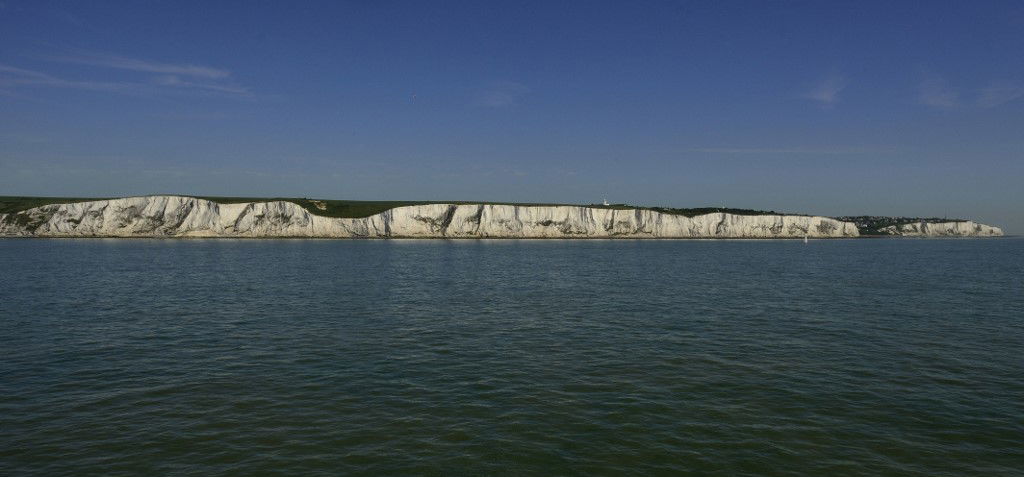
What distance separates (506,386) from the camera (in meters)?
18.0

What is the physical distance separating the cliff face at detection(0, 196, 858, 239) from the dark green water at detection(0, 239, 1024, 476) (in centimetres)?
12742

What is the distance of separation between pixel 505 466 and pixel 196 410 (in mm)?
9728

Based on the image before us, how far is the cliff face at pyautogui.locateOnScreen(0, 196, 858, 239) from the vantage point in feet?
490

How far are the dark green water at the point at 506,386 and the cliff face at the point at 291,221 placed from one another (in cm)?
12742

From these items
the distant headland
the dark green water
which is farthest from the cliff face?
the dark green water

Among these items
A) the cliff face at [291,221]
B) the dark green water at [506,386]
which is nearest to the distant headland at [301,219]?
the cliff face at [291,221]

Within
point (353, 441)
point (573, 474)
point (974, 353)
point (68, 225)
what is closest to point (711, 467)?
point (573, 474)

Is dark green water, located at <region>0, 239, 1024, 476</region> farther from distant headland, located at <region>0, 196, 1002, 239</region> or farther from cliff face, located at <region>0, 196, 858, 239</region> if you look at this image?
distant headland, located at <region>0, 196, 1002, 239</region>

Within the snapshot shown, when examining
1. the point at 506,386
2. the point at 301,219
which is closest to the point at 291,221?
the point at 301,219

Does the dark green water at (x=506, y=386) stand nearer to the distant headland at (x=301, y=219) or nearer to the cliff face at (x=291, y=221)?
the cliff face at (x=291, y=221)

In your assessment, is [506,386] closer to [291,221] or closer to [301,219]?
[301,219]

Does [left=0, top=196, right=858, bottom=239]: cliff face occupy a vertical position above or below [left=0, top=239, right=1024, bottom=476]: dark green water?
above

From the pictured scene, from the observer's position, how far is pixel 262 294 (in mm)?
40531

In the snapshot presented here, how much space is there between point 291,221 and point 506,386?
519 ft
